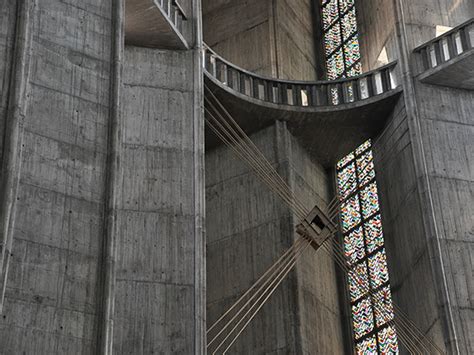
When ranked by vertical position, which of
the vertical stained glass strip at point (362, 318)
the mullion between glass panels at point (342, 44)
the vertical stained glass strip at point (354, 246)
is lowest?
the vertical stained glass strip at point (362, 318)

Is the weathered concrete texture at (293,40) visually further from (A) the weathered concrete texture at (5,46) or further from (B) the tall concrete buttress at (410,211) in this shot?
(A) the weathered concrete texture at (5,46)

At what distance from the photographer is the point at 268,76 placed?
20.7 metres

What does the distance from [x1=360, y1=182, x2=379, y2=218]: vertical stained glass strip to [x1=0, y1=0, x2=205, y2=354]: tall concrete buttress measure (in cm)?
463

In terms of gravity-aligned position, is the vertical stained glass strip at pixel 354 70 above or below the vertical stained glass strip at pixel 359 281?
above

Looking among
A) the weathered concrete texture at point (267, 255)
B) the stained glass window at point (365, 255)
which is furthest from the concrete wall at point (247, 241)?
the stained glass window at point (365, 255)

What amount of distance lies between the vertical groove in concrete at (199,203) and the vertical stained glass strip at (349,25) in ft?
17.8

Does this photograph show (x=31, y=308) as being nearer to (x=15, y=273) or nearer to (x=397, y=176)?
(x=15, y=273)

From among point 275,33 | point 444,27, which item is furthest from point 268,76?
point 444,27

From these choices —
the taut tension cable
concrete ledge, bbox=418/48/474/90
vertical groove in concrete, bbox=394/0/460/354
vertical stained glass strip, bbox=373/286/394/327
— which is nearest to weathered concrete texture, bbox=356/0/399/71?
vertical groove in concrete, bbox=394/0/460/354

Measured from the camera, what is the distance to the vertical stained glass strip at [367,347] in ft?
61.4

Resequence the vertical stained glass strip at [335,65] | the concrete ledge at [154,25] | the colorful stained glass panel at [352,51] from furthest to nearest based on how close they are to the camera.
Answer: the vertical stained glass strip at [335,65]
the colorful stained glass panel at [352,51]
the concrete ledge at [154,25]

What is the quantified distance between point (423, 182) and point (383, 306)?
2390mm

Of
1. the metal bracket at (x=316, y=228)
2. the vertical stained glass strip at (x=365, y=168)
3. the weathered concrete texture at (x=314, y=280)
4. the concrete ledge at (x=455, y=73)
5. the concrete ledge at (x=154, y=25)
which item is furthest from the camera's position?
the vertical stained glass strip at (x=365, y=168)

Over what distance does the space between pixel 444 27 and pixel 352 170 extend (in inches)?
125
